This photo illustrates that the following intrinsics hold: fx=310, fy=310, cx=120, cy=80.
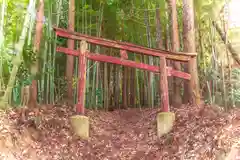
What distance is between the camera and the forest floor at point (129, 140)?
558cm

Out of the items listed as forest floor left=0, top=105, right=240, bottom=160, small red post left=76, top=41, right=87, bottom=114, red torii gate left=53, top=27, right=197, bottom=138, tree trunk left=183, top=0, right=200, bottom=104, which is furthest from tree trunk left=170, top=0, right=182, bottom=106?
small red post left=76, top=41, right=87, bottom=114

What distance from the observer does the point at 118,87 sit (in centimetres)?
1166

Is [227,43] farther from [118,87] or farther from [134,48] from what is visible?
[118,87]

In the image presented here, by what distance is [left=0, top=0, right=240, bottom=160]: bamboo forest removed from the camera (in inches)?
243

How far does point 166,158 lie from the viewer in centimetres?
605

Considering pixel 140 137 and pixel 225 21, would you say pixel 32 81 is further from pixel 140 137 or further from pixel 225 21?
pixel 225 21

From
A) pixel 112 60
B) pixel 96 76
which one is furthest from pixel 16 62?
pixel 96 76

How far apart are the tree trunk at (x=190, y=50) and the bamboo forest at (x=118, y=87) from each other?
3cm

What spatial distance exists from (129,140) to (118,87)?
4.44m

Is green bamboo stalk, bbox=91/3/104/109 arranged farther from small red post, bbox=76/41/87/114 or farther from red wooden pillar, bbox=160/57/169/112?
red wooden pillar, bbox=160/57/169/112

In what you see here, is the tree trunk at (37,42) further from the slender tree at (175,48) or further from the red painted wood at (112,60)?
the slender tree at (175,48)

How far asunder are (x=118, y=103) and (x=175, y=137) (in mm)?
5414

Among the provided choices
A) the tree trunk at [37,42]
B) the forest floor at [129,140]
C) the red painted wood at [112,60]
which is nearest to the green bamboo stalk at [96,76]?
the forest floor at [129,140]

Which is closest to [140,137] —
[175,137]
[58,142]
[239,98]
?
[175,137]
